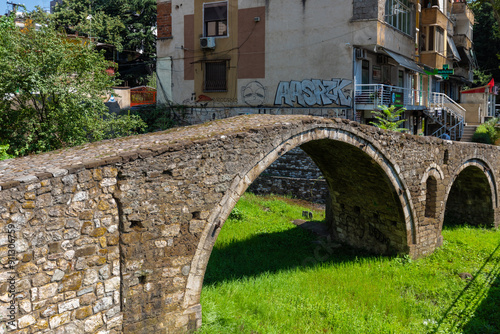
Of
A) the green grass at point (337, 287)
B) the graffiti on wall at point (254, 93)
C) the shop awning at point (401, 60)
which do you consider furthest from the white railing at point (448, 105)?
the green grass at point (337, 287)

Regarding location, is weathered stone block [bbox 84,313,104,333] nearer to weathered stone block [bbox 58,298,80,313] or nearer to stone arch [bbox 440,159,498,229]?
weathered stone block [bbox 58,298,80,313]

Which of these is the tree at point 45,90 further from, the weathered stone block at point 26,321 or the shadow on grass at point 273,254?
the weathered stone block at point 26,321

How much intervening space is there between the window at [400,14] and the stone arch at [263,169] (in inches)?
359

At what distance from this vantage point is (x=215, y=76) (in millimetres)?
19922

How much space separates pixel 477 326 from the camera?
8953 millimetres

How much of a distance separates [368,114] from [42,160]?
45.8ft

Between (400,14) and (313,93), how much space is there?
18.7 feet

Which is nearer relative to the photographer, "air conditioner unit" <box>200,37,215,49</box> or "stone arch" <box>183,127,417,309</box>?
"stone arch" <box>183,127,417,309</box>

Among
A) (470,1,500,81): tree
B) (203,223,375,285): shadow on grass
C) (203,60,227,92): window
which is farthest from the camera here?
(470,1,500,81): tree

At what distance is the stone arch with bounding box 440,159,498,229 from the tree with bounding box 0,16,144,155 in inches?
481

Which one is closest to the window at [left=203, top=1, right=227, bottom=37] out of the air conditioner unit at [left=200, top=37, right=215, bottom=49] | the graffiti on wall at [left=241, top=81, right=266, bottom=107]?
the air conditioner unit at [left=200, top=37, right=215, bottom=49]

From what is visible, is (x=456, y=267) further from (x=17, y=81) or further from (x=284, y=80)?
(x=17, y=81)

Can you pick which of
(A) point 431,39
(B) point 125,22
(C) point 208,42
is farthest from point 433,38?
(B) point 125,22

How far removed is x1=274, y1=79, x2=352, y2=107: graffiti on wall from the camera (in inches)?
690
